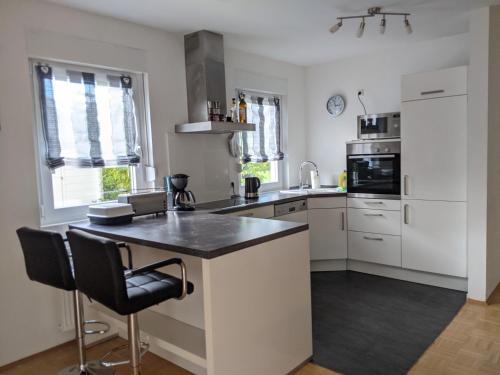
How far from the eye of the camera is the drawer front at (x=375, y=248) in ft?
12.7

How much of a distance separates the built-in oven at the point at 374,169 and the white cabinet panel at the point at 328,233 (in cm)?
28

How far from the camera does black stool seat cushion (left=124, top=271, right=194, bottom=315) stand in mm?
1729

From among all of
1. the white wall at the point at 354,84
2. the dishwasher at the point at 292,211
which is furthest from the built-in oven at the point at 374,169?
the white wall at the point at 354,84

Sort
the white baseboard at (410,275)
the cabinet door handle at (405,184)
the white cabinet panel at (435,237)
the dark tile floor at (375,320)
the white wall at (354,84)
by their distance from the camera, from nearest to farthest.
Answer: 1. the dark tile floor at (375,320)
2. the white cabinet panel at (435,237)
3. the white baseboard at (410,275)
4. the cabinet door handle at (405,184)
5. the white wall at (354,84)

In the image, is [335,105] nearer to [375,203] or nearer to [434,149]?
[375,203]

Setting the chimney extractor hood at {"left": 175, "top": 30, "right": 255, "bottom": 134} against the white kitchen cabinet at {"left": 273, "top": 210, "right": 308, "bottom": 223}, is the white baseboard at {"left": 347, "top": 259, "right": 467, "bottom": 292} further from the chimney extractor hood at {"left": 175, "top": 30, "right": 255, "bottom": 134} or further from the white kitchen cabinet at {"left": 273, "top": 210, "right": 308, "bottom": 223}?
the chimney extractor hood at {"left": 175, "top": 30, "right": 255, "bottom": 134}

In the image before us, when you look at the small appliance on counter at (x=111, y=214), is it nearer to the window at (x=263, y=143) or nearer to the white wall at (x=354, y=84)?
the window at (x=263, y=143)

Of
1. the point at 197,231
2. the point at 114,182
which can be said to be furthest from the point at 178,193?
the point at 197,231

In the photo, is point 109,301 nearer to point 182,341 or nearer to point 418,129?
point 182,341

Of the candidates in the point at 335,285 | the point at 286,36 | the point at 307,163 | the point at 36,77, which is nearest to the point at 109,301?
the point at 36,77

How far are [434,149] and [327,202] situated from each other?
45.4 inches

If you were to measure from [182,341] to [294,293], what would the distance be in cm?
68

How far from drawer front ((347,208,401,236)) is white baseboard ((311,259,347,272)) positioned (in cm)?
42

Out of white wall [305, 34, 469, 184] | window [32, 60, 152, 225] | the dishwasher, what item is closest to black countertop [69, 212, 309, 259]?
window [32, 60, 152, 225]
